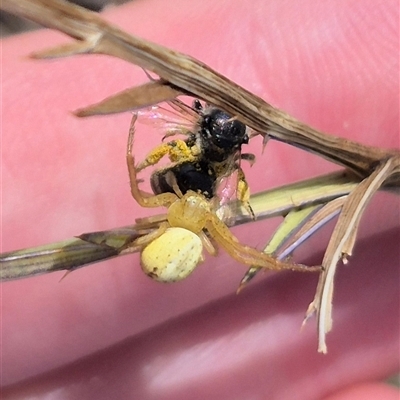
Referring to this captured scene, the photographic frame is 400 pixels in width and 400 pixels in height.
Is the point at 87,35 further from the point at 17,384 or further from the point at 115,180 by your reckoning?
the point at 17,384

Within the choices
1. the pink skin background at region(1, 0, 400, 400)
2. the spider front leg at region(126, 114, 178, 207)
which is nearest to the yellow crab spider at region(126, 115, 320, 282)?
the spider front leg at region(126, 114, 178, 207)

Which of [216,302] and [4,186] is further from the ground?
[4,186]

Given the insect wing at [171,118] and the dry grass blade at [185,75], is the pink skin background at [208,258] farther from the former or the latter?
the dry grass blade at [185,75]

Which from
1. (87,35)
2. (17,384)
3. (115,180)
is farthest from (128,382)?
(87,35)

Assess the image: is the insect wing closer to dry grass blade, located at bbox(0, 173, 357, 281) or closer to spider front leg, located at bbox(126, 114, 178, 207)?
spider front leg, located at bbox(126, 114, 178, 207)

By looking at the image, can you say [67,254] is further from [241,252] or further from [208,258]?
[208,258]

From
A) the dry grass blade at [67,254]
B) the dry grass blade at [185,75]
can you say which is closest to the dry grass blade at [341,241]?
the dry grass blade at [185,75]

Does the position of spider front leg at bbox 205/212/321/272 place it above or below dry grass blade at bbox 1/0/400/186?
below
